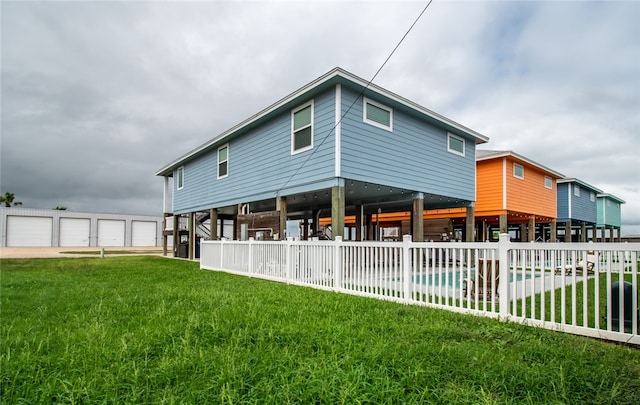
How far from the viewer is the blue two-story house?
8586 millimetres

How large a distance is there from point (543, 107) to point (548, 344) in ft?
36.1

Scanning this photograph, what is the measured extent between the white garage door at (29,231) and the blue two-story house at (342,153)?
29.0 metres

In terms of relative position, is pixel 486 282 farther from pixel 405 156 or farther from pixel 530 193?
pixel 530 193

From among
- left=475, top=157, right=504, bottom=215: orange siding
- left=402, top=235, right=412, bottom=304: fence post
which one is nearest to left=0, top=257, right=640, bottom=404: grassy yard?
left=402, top=235, right=412, bottom=304: fence post

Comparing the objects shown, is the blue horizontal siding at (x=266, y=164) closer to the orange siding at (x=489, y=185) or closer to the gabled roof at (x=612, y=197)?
the orange siding at (x=489, y=185)

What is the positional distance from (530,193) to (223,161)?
15.1 m

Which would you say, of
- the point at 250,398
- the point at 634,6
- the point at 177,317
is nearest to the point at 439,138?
the point at 634,6

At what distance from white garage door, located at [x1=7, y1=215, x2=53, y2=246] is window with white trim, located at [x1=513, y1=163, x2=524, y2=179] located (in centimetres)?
4056

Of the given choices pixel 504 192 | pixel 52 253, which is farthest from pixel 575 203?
pixel 52 253

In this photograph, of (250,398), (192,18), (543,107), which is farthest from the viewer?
(543,107)

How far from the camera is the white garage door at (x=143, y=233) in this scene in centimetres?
3891

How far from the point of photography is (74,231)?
34781mm

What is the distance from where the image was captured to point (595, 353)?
2.92 m

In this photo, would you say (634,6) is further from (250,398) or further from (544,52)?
(250,398)
